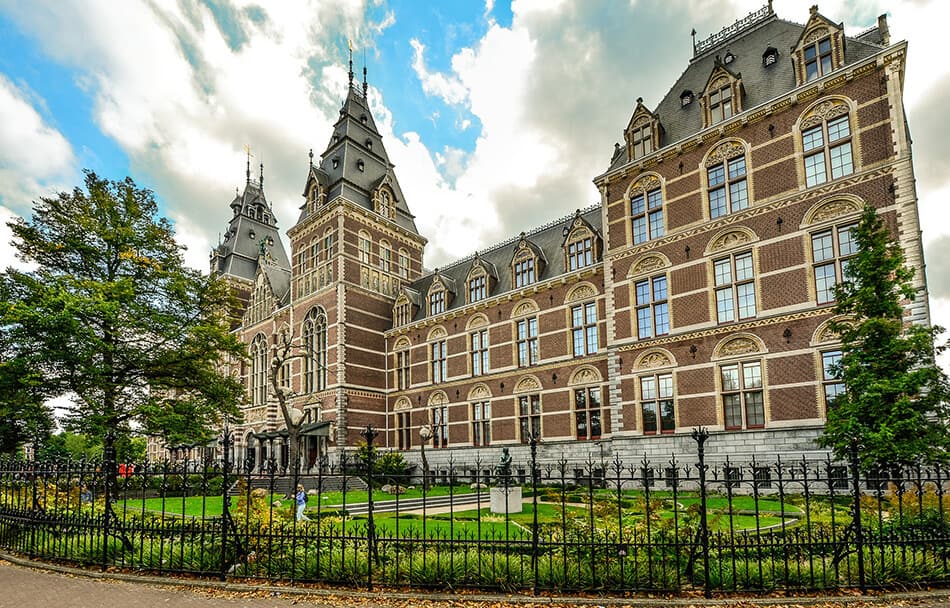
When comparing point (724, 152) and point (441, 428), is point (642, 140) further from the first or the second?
point (441, 428)

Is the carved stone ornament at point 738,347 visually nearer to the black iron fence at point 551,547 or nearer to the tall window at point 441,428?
the black iron fence at point 551,547

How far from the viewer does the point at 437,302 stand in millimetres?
33312

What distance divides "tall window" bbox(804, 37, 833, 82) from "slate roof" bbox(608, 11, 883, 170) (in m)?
0.55

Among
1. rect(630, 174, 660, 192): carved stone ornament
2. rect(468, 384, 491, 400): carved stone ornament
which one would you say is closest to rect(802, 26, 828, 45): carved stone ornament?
rect(630, 174, 660, 192): carved stone ornament

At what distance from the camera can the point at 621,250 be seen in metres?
23.0

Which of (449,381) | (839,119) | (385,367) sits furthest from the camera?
(385,367)

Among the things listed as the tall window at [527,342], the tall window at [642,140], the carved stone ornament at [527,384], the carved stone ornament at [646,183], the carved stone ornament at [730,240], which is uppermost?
the tall window at [642,140]

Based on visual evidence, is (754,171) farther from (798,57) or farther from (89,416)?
(89,416)

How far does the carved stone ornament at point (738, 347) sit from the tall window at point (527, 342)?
995 centimetres

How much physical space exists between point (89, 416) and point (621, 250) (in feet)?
70.5

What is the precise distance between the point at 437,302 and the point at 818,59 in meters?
22.3

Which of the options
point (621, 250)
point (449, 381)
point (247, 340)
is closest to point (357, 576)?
point (621, 250)

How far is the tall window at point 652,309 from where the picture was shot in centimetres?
→ 2156

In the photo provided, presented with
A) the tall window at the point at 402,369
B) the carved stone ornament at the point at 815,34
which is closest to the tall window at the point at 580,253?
the carved stone ornament at the point at 815,34
